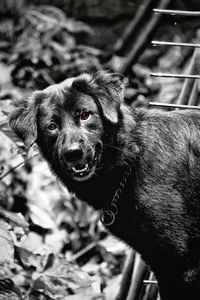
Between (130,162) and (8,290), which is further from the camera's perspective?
(130,162)

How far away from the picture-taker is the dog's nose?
381 centimetres

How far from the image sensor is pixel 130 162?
4.01 m

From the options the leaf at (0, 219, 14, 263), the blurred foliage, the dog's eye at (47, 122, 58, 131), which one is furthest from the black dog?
the blurred foliage

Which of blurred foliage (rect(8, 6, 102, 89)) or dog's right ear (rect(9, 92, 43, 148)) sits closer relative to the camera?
dog's right ear (rect(9, 92, 43, 148))

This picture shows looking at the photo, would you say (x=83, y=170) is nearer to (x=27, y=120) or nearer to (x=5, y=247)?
(x=27, y=120)

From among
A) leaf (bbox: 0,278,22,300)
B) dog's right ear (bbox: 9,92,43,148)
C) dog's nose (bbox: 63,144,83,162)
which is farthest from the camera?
dog's right ear (bbox: 9,92,43,148)

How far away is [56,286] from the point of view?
4.34 m

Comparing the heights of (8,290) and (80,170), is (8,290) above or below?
below

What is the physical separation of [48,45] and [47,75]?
0.44 meters

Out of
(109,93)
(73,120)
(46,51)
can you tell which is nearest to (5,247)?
(73,120)

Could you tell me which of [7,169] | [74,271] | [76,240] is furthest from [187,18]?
[74,271]

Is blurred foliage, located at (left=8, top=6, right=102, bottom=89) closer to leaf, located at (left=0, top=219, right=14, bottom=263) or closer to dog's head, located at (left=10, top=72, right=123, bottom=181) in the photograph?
dog's head, located at (left=10, top=72, right=123, bottom=181)

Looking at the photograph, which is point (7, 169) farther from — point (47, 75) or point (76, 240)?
point (47, 75)

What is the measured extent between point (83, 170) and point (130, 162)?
0.32 metres
